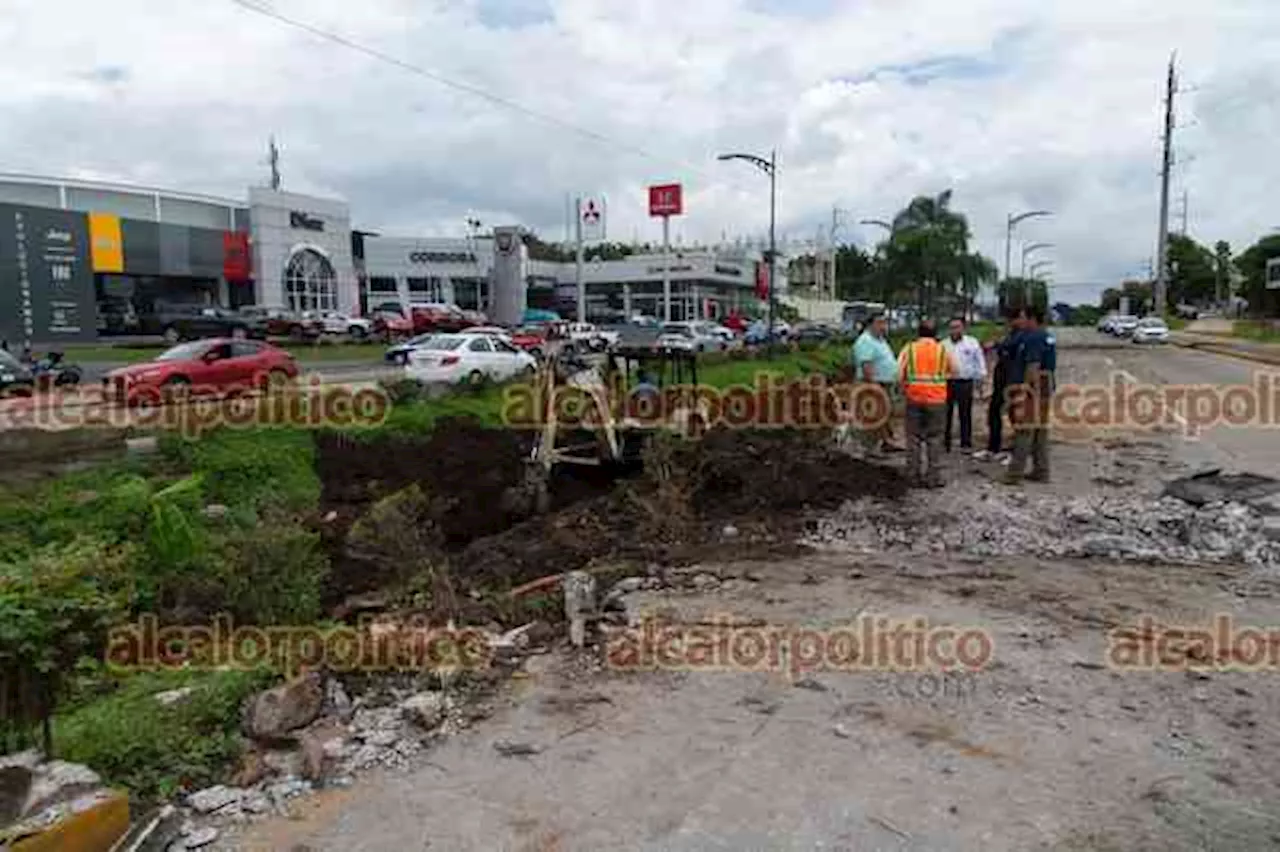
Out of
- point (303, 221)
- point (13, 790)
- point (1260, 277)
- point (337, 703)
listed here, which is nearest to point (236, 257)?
point (303, 221)

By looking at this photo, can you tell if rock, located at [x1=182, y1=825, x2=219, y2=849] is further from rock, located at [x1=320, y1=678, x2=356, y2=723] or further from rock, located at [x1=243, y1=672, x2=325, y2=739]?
rock, located at [x1=320, y1=678, x2=356, y2=723]

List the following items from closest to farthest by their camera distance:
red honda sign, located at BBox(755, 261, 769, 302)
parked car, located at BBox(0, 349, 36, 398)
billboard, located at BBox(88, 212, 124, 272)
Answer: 1. parked car, located at BBox(0, 349, 36, 398)
2. billboard, located at BBox(88, 212, 124, 272)
3. red honda sign, located at BBox(755, 261, 769, 302)

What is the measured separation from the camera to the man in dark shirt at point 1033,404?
37.0ft

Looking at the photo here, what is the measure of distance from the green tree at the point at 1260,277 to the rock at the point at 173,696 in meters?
82.3

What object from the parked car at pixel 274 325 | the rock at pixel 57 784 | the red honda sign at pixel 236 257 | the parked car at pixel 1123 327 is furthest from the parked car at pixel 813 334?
the rock at pixel 57 784

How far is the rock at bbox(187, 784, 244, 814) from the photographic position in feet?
13.8

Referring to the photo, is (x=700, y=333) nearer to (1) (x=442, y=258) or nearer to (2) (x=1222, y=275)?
(1) (x=442, y=258)

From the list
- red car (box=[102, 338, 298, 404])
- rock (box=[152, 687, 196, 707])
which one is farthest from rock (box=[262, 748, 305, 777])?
red car (box=[102, 338, 298, 404])

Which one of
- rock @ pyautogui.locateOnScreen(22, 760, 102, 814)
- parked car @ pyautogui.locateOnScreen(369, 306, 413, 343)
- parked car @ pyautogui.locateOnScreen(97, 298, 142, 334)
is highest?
parked car @ pyautogui.locateOnScreen(97, 298, 142, 334)

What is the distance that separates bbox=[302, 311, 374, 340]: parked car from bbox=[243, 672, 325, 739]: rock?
40515 mm

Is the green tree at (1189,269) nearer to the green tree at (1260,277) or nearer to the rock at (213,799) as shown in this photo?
the green tree at (1260,277)

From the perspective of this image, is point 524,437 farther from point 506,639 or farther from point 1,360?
point 1,360

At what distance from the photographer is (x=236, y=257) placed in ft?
175

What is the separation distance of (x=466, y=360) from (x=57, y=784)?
21.3 m
